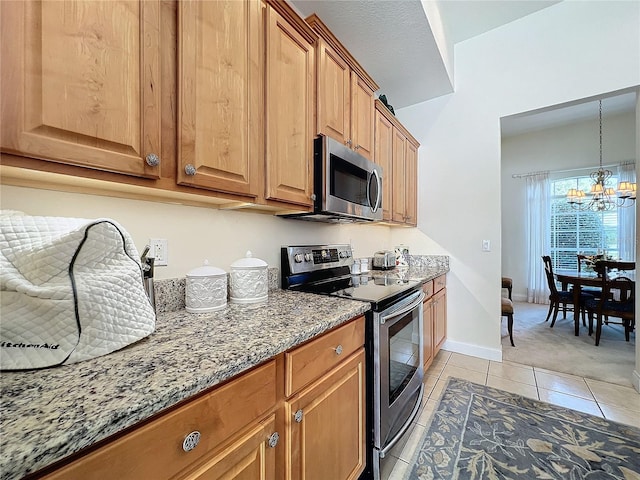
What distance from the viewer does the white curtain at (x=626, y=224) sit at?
4.09 m

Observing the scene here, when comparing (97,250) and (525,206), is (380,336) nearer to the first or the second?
(97,250)

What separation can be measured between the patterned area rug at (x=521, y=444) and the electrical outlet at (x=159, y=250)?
5.15 ft

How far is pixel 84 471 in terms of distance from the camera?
43cm

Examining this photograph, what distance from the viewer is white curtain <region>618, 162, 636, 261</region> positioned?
4.09 m

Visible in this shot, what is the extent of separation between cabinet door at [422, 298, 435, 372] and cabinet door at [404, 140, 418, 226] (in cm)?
94

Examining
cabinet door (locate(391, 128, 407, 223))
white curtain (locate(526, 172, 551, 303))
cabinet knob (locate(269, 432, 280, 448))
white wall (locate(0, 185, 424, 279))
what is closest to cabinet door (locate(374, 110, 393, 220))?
cabinet door (locate(391, 128, 407, 223))

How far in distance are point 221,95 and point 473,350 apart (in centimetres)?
307

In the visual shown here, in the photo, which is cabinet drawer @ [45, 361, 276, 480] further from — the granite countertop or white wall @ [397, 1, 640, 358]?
white wall @ [397, 1, 640, 358]

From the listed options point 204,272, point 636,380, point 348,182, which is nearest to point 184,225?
point 204,272

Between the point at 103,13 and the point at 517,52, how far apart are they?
327cm

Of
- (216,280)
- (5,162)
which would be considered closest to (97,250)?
(5,162)

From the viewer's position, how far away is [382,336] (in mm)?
1266

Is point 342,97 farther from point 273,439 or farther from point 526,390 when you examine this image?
point 526,390

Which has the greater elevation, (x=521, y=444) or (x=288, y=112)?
(x=288, y=112)
